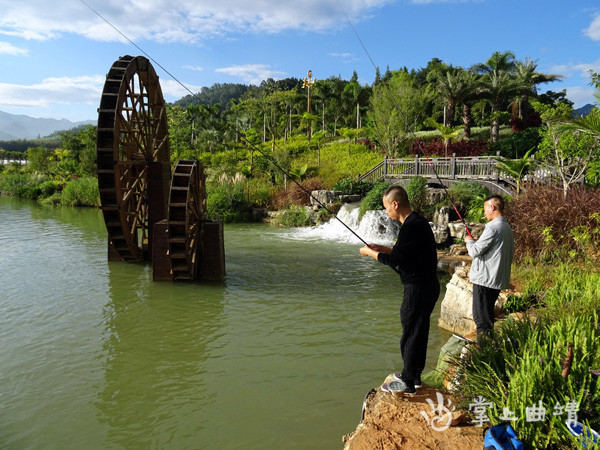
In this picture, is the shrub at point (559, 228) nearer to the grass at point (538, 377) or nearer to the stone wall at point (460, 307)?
the stone wall at point (460, 307)

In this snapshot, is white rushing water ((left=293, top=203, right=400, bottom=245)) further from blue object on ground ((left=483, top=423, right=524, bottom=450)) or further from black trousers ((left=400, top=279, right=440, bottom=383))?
blue object on ground ((left=483, top=423, right=524, bottom=450))

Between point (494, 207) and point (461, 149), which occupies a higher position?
point (461, 149)

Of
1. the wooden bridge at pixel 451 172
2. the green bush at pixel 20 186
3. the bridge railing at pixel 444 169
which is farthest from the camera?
the green bush at pixel 20 186

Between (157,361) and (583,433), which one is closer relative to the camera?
(583,433)

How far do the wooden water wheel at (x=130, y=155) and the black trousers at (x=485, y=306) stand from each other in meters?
8.07

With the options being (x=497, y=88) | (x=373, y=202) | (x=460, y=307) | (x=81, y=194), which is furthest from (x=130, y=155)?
(x=497, y=88)

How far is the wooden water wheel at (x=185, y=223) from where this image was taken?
8812 millimetres

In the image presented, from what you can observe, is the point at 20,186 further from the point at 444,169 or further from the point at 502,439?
the point at 502,439

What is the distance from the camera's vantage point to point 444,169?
59.3 ft

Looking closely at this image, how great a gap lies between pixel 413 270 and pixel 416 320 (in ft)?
1.39

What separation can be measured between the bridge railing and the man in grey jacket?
850 cm

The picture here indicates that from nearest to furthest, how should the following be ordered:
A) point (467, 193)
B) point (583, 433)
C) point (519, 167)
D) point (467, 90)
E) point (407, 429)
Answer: point (583, 433)
point (407, 429)
point (519, 167)
point (467, 193)
point (467, 90)

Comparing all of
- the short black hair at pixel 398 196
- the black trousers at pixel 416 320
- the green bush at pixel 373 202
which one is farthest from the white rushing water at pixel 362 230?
the short black hair at pixel 398 196

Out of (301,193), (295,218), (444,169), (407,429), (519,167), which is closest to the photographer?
(407,429)
